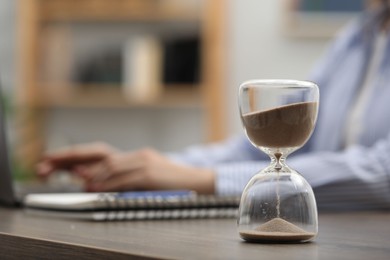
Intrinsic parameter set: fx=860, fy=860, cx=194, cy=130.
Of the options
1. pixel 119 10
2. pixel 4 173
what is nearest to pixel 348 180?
pixel 4 173

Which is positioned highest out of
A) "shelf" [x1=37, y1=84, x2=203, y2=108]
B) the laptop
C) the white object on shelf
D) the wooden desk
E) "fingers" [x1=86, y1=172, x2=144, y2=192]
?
the wooden desk

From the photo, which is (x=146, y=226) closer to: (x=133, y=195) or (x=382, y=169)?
(x=133, y=195)

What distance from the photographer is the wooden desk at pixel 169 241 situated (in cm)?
69

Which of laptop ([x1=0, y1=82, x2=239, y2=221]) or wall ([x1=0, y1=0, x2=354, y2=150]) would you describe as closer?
laptop ([x1=0, y1=82, x2=239, y2=221])

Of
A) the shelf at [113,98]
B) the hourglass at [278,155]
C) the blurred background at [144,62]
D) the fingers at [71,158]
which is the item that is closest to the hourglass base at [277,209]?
the hourglass at [278,155]

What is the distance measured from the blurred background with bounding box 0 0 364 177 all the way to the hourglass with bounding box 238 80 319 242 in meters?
2.69

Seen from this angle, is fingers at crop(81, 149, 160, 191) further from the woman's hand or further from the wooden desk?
the wooden desk

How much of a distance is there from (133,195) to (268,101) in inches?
16.2

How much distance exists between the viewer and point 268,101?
77cm

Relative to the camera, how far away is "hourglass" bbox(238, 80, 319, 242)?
773 millimetres

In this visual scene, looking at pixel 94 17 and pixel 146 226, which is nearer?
pixel 146 226

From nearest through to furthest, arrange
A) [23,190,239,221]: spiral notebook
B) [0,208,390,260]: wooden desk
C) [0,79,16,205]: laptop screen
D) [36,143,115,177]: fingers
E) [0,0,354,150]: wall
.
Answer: [0,208,390,260]: wooden desk < [23,190,239,221]: spiral notebook < [0,79,16,205]: laptop screen < [36,143,115,177]: fingers < [0,0,354,150]: wall

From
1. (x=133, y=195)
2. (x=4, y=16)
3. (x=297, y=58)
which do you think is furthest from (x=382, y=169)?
(x=4, y=16)

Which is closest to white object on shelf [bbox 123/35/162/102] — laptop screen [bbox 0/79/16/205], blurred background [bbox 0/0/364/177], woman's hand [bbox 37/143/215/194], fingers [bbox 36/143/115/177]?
blurred background [bbox 0/0/364/177]
